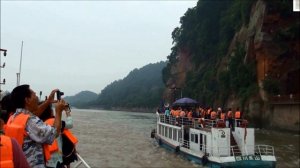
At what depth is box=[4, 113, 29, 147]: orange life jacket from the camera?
3885 millimetres

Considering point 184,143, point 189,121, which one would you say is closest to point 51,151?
point 189,121

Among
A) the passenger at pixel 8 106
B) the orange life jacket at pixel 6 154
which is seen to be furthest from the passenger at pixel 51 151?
the orange life jacket at pixel 6 154

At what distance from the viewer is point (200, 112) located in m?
25.6

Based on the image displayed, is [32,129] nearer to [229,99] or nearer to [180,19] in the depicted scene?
[229,99]

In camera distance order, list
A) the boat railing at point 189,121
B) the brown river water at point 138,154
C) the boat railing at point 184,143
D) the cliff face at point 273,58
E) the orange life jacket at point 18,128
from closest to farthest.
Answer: the orange life jacket at point 18,128 → the boat railing at point 189,121 → the brown river water at point 138,154 → the boat railing at point 184,143 → the cliff face at point 273,58

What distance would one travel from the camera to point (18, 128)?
3879 mm

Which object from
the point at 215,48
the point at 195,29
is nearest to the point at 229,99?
the point at 215,48

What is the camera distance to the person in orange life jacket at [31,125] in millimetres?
3916

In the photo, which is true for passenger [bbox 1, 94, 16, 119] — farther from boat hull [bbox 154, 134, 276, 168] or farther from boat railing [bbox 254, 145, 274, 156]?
boat railing [bbox 254, 145, 274, 156]

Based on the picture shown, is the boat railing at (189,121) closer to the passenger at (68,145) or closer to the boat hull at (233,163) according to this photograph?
the boat hull at (233,163)

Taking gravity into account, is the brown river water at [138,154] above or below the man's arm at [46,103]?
below

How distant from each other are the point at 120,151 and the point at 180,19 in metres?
78.1

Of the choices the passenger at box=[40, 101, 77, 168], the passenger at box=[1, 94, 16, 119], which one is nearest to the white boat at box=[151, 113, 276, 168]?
the passenger at box=[40, 101, 77, 168]

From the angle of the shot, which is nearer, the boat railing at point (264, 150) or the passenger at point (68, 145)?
the passenger at point (68, 145)
